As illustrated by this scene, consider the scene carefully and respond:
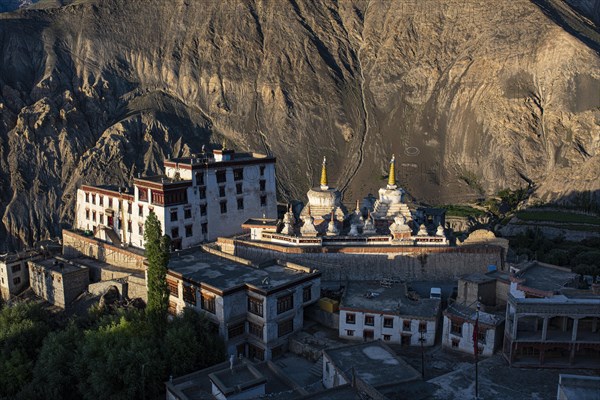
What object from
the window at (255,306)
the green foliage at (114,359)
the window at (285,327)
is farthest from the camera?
the window at (285,327)

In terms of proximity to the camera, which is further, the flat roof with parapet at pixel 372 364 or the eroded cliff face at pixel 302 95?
the eroded cliff face at pixel 302 95

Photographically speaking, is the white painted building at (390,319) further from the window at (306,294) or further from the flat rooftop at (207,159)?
the flat rooftop at (207,159)

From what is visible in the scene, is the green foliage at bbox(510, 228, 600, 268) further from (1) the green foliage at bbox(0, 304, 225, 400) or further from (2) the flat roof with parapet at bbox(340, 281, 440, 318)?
(1) the green foliage at bbox(0, 304, 225, 400)

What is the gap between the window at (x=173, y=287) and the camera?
44.5 metres

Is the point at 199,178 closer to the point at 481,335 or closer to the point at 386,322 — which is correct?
the point at 386,322

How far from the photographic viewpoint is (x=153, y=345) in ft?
126

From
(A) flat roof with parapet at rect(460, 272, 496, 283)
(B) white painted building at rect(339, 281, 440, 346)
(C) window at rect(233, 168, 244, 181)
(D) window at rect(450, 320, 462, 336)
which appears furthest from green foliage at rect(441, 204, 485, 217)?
(D) window at rect(450, 320, 462, 336)

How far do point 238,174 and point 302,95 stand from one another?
5578cm

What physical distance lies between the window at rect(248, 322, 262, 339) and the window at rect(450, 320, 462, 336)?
13.0 m

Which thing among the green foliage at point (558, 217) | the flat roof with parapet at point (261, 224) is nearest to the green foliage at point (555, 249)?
the green foliage at point (558, 217)

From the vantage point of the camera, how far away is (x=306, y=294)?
1724 inches

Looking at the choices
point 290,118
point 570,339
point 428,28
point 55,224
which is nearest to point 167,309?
point 570,339

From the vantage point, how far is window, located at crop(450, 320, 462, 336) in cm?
3906

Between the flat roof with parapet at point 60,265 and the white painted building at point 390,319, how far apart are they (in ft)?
A: 88.1
